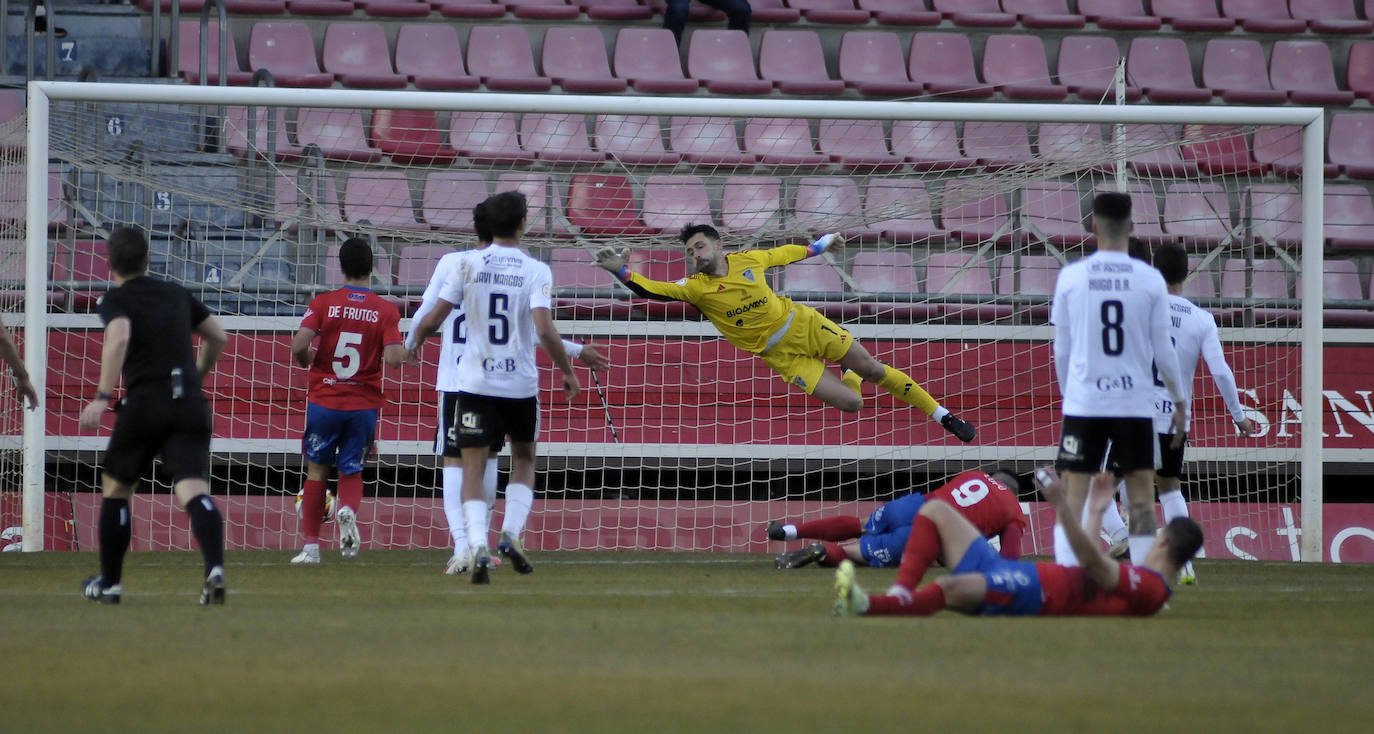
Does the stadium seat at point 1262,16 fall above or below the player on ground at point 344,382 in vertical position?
above

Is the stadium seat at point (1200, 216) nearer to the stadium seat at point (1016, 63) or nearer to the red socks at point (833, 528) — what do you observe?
the stadium seat at point (1016, 63)

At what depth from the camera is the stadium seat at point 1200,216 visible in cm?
1259

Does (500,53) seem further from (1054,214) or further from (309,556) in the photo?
(309,556)

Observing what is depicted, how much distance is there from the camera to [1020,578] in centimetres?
550

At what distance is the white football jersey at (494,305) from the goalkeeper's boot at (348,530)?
2.10m

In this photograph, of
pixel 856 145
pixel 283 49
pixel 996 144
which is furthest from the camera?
pixel 283 49

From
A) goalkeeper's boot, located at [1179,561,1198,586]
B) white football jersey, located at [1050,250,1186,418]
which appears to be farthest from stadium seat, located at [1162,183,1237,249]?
white football jersey, located at [1050,250,1186,418]

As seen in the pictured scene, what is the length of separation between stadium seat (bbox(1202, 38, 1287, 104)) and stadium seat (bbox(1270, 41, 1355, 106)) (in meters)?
0.12

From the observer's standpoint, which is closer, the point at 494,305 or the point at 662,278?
A: the point at 494,305

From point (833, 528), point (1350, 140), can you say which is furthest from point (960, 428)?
point (1350, 140)

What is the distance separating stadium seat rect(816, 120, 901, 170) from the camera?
13.0 metres

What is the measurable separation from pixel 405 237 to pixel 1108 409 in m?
6.78

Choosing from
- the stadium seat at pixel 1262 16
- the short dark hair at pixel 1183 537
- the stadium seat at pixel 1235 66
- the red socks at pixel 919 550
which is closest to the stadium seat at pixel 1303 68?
the stadium seat at pixel 1235 66

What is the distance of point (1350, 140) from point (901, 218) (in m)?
5.88
